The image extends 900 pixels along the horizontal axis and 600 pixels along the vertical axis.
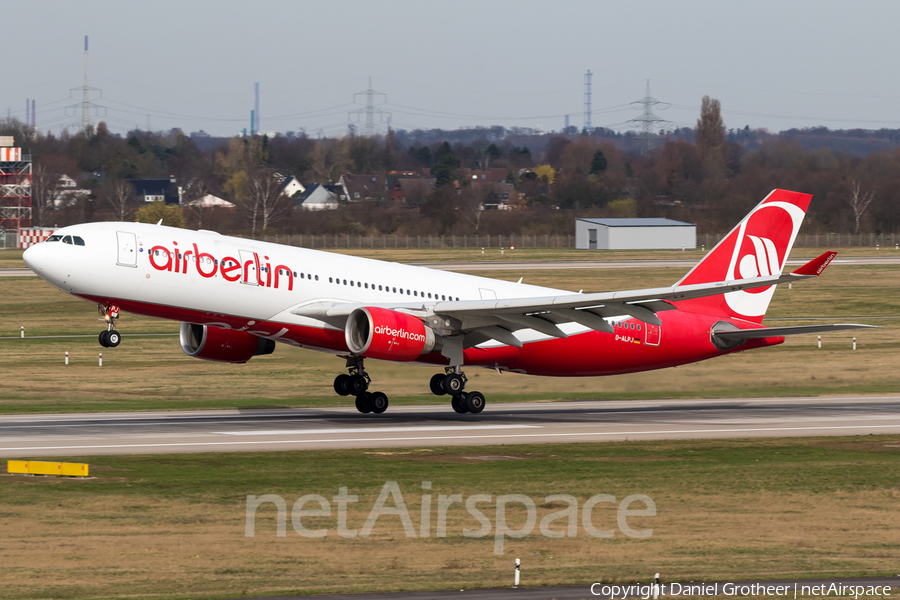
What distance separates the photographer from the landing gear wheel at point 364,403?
40.1 m

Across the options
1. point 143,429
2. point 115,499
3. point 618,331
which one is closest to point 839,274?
point 618,331

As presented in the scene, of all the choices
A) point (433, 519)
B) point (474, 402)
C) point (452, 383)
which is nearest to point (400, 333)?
point (452, 383)

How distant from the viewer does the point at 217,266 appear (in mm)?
35719

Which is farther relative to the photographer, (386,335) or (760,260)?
(760,260)

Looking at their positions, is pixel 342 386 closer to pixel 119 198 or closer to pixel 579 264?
pixel 579 264

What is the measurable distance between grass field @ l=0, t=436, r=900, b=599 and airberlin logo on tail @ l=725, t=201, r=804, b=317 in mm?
11961

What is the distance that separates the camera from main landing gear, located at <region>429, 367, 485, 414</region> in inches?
1528

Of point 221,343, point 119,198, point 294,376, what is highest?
point 119,198

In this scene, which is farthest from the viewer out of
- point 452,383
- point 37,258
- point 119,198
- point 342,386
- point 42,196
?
point 119,198

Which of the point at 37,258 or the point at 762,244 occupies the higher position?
the point at 762,244

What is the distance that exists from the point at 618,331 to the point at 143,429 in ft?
56.2

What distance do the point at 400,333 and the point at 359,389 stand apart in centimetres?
484

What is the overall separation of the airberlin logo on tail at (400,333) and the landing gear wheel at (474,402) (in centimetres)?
400

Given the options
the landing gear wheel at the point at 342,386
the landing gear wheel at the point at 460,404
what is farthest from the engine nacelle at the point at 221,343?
the landing gear wheel at the point at 460,404
